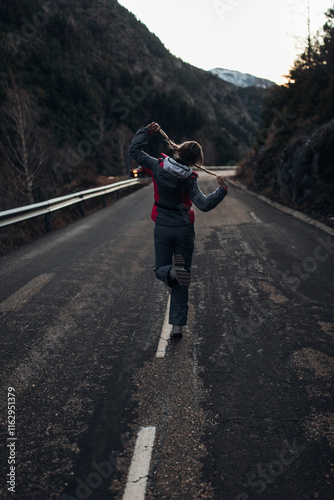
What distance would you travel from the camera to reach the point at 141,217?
13305 millimetres

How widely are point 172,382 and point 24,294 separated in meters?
3.29

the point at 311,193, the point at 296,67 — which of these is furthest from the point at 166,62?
the point at 311,193

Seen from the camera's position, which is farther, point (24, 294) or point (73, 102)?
point (73, 102)

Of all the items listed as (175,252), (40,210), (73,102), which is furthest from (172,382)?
(73,102)

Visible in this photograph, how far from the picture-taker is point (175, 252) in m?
4.23

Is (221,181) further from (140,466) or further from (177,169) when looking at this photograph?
(140,466)

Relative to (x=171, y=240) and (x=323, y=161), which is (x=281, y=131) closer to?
(x=323, y=161)

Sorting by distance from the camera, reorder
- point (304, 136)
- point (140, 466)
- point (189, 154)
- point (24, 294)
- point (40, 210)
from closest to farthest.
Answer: point (140, 466) → point (189, 154) → point (24, 294) → point (40, 210) → point (304, 136)

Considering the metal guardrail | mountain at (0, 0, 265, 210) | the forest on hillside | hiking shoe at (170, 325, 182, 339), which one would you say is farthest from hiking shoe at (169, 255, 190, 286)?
mountain at (0, 0, 265, 210)

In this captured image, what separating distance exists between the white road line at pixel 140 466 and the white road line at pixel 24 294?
10.4ft

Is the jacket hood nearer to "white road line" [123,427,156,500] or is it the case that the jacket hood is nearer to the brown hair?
the brown hair

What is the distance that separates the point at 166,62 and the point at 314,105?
462 feet

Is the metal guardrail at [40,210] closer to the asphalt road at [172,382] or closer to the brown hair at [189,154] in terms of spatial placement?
the asphalt road at [172,382]

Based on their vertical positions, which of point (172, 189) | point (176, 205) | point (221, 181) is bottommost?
point (176, 205)
